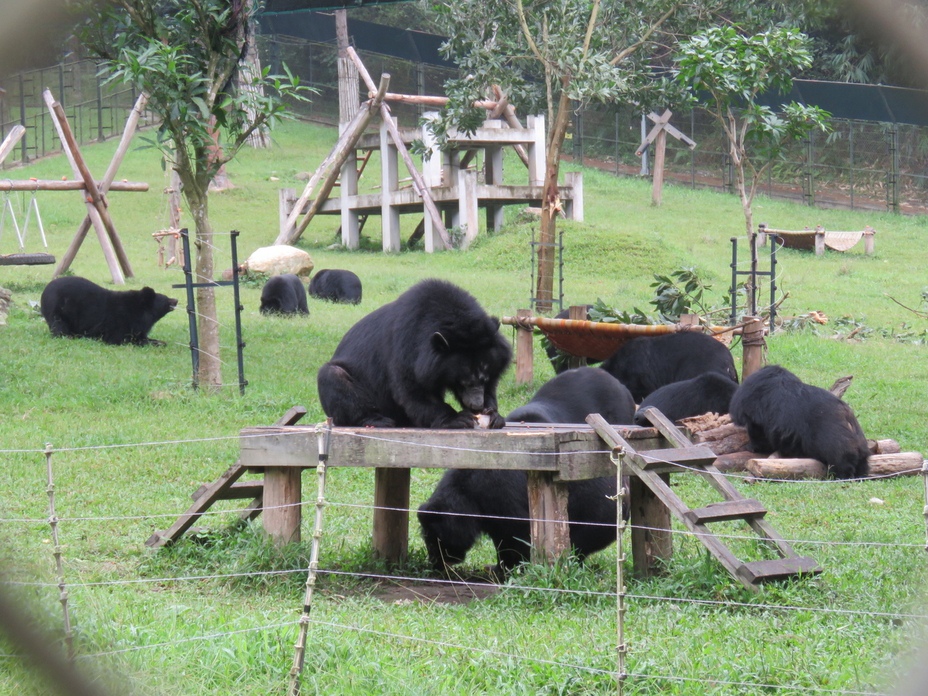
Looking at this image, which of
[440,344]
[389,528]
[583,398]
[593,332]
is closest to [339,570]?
[389,528]

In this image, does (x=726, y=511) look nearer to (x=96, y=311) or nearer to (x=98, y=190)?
(x=96, y=311)

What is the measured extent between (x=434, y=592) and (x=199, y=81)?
19.3 feet

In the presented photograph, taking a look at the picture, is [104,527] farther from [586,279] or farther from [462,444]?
[586,279]

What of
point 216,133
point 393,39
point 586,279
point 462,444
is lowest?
point 586,279

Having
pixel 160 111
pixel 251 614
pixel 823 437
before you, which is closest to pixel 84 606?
pixel 251 614

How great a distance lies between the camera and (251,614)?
4383mm

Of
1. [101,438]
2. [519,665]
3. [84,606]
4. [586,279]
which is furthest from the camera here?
[586,279]

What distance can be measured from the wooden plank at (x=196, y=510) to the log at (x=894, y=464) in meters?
4.68

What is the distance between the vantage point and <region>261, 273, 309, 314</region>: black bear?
15117mm

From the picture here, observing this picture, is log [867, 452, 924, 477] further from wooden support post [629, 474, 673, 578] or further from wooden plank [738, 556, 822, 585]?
wooden plank [738, 556, 822, 585]

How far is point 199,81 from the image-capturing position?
939 centimetres

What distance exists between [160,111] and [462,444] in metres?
6.03

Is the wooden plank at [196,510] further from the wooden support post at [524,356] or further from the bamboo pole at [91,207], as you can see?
the bamboo pole at [91,207]

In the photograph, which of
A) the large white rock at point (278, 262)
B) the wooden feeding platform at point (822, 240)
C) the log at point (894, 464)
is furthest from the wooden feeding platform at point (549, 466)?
the wooden feeding platform at point (822, 240)
